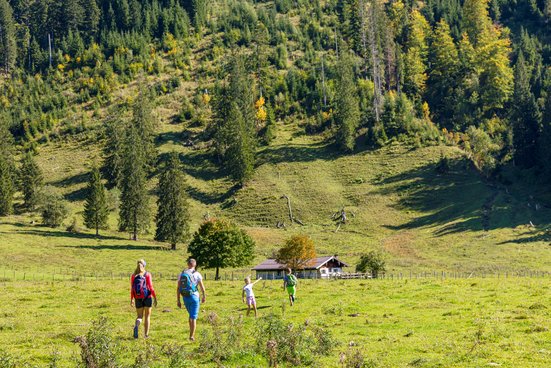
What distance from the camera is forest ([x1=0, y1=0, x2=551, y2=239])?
119875 millimetres

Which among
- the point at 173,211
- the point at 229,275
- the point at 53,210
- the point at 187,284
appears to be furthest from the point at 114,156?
the point at 187,284

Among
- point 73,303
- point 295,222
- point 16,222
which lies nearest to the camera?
point 73,303

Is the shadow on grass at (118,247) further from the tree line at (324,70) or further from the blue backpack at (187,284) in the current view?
the blue backpack at (187,284)

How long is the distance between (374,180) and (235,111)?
99.3 feet

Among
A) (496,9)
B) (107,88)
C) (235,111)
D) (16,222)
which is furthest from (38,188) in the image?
(496,9)

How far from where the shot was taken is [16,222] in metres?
98.8

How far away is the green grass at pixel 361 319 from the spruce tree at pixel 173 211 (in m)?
47.6

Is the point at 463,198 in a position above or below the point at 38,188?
below

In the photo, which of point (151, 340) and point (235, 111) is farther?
point (235, 111)

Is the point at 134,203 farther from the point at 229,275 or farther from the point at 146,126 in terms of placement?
the point at 146,126

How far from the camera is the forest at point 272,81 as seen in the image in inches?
4719

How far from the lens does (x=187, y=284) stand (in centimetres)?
2084

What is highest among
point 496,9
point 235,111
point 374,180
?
point 496,9

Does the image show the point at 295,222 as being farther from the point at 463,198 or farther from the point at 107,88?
the point at 107,88
